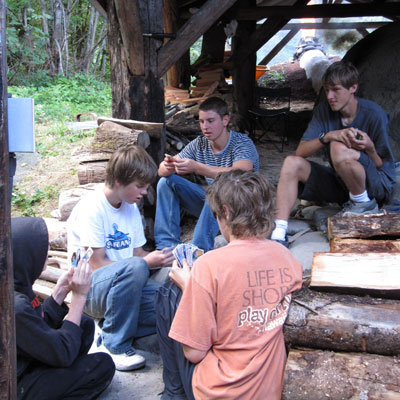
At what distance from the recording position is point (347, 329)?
8.10ft

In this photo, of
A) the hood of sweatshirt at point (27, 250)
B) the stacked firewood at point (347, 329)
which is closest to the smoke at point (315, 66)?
the stacked firewood at point (347, 329)

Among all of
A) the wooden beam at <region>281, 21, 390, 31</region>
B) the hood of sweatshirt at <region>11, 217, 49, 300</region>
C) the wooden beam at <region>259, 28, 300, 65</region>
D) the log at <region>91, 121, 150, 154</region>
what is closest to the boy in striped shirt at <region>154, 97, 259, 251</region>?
the log at <region>91, 121, 150, 154</region>

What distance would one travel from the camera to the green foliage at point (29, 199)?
541cm

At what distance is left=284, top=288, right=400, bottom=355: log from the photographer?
2428mm

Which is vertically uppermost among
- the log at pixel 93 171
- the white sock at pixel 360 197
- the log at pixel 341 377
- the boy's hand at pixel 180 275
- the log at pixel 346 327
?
the log at pixel 93 171

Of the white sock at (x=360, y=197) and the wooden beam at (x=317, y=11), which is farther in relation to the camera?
the wooden beam at (x=317, y=11)

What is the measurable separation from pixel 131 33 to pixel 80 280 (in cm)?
284

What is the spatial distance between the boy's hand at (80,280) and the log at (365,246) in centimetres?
164

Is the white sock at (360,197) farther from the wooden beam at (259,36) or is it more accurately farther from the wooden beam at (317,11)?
the wooden beam at (259,36)

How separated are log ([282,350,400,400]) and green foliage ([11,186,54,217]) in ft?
12.7

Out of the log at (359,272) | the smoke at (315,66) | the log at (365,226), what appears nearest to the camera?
the log at (359,272)

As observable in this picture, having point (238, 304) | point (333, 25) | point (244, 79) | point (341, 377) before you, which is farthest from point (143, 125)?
point (333, 25)

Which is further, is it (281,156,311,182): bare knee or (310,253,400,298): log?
(281,156,311,182): bare knee

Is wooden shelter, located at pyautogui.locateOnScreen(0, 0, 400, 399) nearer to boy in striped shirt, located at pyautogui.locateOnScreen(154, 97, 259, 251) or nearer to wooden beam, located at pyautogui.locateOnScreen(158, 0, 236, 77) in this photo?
wooden beam, located at pyautogui.locateOnScreen(158, 0, 236, 77)
